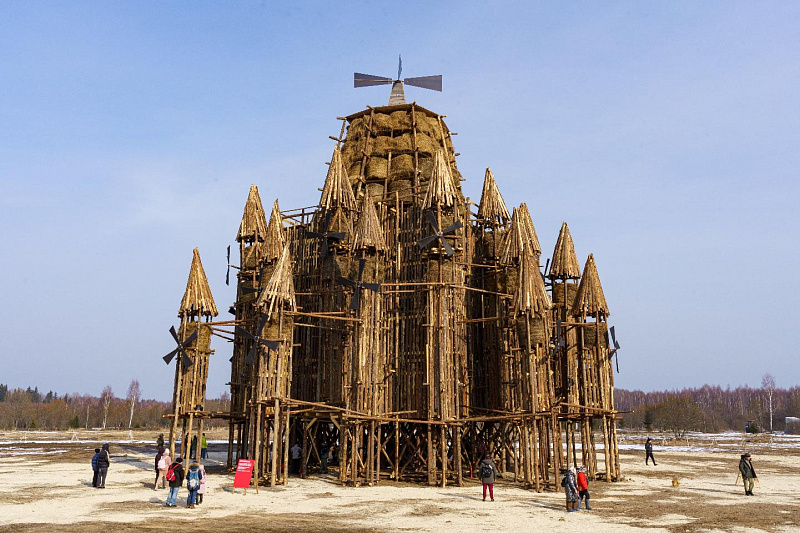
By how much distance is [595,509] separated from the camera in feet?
65.8

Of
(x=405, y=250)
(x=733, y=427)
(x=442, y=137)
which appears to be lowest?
(x=733, y=427)

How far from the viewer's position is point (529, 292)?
85.1ft

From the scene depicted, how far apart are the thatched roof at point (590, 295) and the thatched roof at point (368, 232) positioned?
10.1 meters

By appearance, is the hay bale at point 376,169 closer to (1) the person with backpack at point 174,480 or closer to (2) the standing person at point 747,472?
(1) the person with backpack at point 174,480

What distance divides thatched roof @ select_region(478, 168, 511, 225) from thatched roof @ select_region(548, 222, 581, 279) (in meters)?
3.17

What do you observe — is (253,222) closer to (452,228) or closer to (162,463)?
(452,228)

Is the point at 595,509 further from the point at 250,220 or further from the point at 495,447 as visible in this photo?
the point at 250,220

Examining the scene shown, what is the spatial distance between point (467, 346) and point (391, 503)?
462 inches

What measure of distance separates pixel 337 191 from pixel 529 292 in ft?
35.4

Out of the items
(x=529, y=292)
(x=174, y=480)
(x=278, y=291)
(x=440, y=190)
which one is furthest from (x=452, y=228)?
(x=174, y=480)

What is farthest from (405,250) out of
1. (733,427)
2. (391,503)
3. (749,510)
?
(733,427)

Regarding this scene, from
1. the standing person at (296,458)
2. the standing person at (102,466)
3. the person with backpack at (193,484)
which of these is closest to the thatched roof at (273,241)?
the standing person at (296,458)

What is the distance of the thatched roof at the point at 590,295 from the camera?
30516 millimetres

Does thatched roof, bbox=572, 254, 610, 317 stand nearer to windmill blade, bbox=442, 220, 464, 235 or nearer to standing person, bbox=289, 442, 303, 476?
windmill blade, bbox=442, 220, 464, 235
